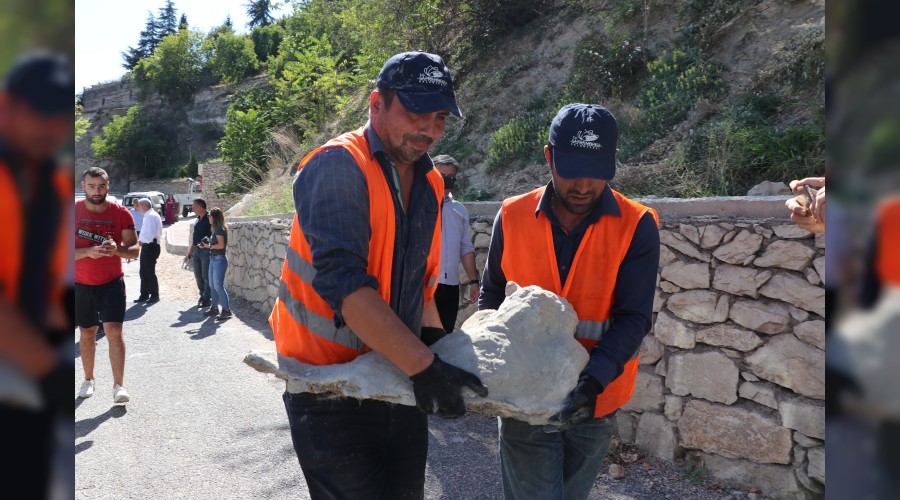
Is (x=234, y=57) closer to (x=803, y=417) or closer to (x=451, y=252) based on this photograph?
(x=451, y=252)

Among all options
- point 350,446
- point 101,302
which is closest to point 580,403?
point 350,446

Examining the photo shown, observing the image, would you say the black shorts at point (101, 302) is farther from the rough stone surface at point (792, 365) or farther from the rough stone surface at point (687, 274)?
the rough stone surface at point (792, 365)

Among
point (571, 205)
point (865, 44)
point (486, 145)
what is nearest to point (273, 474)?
point (571, 205)

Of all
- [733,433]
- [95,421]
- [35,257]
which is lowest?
[95,421]

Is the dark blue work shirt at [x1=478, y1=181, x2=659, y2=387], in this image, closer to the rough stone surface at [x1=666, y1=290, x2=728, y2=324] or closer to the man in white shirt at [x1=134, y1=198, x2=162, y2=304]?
the rough stone surface at [x1=666, y1=290, x2=728, y2=324]

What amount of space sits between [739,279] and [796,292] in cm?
34

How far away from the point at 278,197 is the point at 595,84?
6966 millimetres

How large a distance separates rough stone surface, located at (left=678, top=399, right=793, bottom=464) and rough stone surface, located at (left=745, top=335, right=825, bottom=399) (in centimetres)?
26

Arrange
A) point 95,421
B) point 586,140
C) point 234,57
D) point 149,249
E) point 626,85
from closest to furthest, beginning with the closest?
1. point 586,140
2. point 95,421
3. point 626,85
4. point 149,249
5. point 234,57

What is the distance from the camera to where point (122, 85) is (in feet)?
216

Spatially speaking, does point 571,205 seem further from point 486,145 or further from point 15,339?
point 486,145

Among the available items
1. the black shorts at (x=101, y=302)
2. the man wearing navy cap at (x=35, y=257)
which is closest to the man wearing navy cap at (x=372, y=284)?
the man wearing navy cap at (x=35, y=257)

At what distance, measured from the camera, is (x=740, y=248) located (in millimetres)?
3887

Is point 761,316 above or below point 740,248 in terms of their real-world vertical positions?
below
